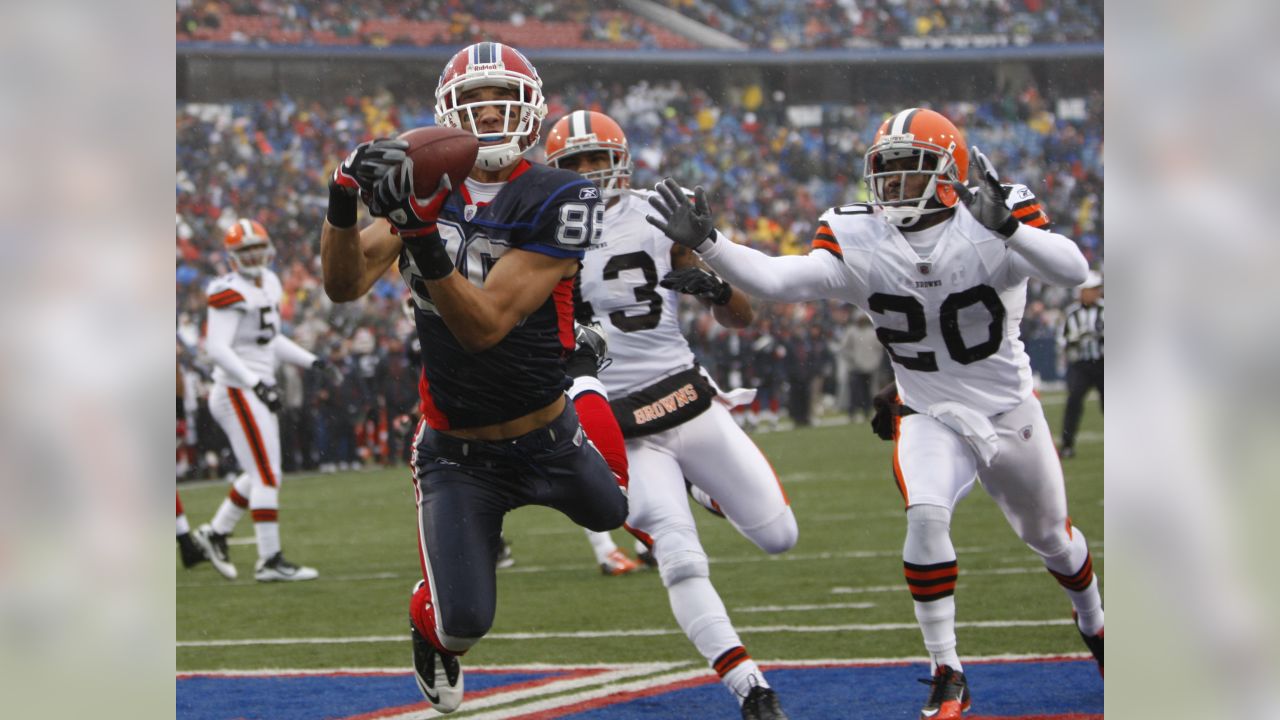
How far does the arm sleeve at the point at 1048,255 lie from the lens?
3.91 m

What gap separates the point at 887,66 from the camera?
26.2 meters

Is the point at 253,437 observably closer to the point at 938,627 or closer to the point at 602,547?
the point at 602,547

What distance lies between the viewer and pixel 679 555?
14.0ft

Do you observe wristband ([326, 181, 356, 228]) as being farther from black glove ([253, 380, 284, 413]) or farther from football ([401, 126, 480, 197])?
black glove ([253, 380, 284, 413])

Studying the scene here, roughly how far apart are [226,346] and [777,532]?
14.1 feet

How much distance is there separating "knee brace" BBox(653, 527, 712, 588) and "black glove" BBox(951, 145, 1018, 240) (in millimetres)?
1226

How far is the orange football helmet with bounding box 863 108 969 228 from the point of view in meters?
4.16

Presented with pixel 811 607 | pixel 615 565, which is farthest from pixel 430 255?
pixel 615 565

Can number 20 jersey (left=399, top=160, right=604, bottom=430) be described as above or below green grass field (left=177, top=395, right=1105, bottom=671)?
above

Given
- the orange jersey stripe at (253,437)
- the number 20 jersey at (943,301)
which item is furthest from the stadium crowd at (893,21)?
the number 20 jersey at (943,301)

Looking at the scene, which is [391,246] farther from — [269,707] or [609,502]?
[269,707]

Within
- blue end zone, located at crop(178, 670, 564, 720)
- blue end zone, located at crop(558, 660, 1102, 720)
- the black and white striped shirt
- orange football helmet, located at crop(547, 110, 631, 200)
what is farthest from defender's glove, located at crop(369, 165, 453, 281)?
the black and white striped shirt
